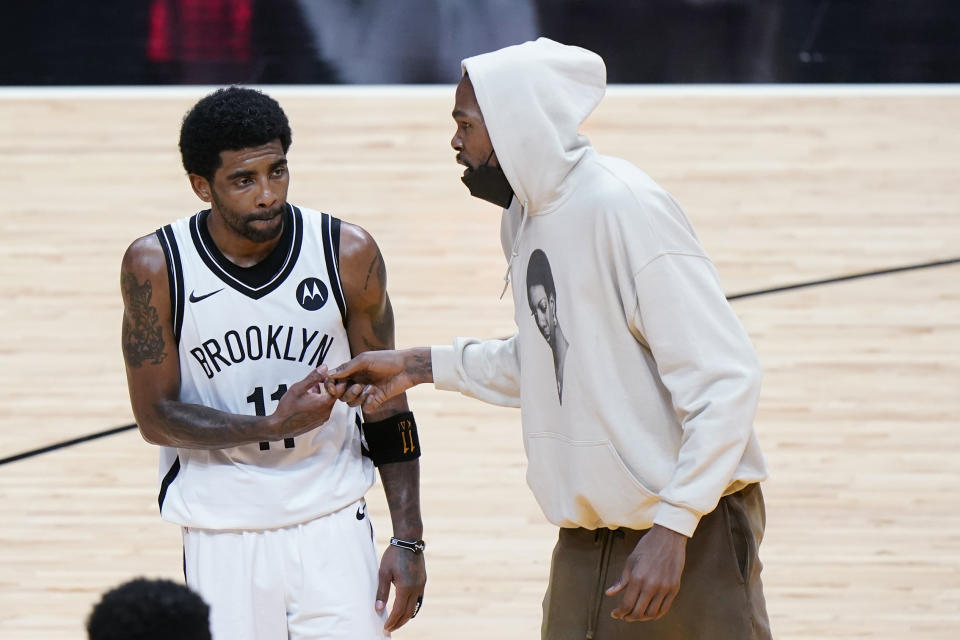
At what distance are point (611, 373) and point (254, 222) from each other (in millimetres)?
726

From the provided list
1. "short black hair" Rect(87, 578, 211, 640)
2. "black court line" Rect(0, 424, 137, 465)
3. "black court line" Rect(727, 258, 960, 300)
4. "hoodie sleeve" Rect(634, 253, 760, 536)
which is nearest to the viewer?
"short black hair" Rect(87, 578, 211, 640)

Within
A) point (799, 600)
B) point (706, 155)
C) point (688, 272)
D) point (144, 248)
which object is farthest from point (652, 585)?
point (706, 155)

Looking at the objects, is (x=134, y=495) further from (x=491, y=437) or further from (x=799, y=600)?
(x=799, y=600)

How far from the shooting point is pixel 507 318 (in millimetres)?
5965

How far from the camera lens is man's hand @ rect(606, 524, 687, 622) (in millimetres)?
2109

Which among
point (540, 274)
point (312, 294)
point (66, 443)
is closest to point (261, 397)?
point (312, 294)

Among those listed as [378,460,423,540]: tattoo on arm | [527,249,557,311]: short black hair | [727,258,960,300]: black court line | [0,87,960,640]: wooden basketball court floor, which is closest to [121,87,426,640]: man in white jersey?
[378,460,423,540]: tattoo on arm

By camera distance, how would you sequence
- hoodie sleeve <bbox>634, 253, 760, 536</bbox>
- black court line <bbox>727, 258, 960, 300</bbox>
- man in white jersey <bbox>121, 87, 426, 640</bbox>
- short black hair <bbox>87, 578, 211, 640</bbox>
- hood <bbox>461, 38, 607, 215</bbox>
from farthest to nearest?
black court line <bbox>727, 258, 960, 300</bbox>
man in white jersey <bbox>121, 87, 426, 640</bbox>
hood <bbox>461, 38, 607, 215</bbox>
hoodie sleeve <bbox>634, 253, 760, 536</bbox>
short black hair <bbox>87, 578, 211, 640</bbox>

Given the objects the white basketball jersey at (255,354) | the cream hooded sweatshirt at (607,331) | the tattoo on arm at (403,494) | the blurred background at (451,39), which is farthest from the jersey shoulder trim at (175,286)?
the blurred background at (451,39)

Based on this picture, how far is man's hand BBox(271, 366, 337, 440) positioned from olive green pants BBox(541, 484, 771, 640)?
0.51 metres

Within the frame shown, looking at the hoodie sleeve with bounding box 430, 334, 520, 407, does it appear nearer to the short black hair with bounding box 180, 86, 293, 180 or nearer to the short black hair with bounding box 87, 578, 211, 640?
the short black hair with bounding box 180, 86, 293, 180

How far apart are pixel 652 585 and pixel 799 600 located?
1944 millimetres

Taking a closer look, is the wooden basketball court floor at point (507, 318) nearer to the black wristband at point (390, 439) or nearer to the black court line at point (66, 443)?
the black court line at point (66, 443)

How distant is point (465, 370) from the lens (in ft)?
8.48
